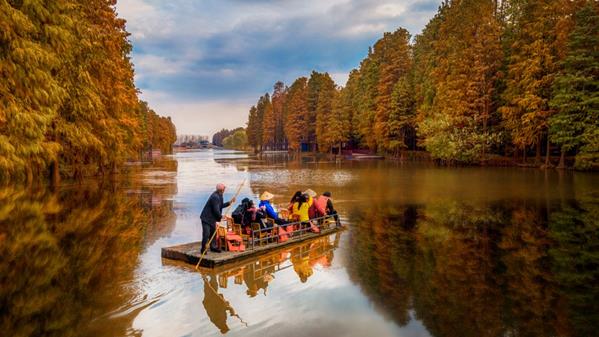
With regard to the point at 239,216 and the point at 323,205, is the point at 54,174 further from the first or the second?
the point at 239,216

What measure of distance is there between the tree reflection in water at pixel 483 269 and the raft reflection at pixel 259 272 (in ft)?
3.22

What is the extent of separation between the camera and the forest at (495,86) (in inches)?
1505

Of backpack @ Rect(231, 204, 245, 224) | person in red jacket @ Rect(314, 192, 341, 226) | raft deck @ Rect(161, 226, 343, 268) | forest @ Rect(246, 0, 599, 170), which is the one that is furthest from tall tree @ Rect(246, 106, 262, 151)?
raft deck @ Rect(161, 226, 343, 268)

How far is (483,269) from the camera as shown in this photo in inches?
410

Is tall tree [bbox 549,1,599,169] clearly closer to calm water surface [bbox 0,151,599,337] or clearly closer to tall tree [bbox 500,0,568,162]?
tall tree [bbox 500,0,568,162]

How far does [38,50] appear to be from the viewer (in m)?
13.4

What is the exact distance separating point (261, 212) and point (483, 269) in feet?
20.5

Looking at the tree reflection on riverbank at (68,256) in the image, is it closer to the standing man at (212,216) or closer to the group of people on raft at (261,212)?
the standing man at (212,216)

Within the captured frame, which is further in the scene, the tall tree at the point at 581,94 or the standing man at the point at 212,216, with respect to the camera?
the tall tree at the point at 581,94

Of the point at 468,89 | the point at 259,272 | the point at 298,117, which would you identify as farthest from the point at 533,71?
the point at 298,117

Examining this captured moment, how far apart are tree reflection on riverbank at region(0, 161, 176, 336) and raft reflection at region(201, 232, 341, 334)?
5.06 ft

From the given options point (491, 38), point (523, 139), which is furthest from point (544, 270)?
point (491, 38)

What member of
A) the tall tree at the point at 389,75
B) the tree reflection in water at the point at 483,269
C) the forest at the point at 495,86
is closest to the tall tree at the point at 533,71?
the forest at the point at 495,86

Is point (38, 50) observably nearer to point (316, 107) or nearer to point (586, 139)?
point (586, 139)
